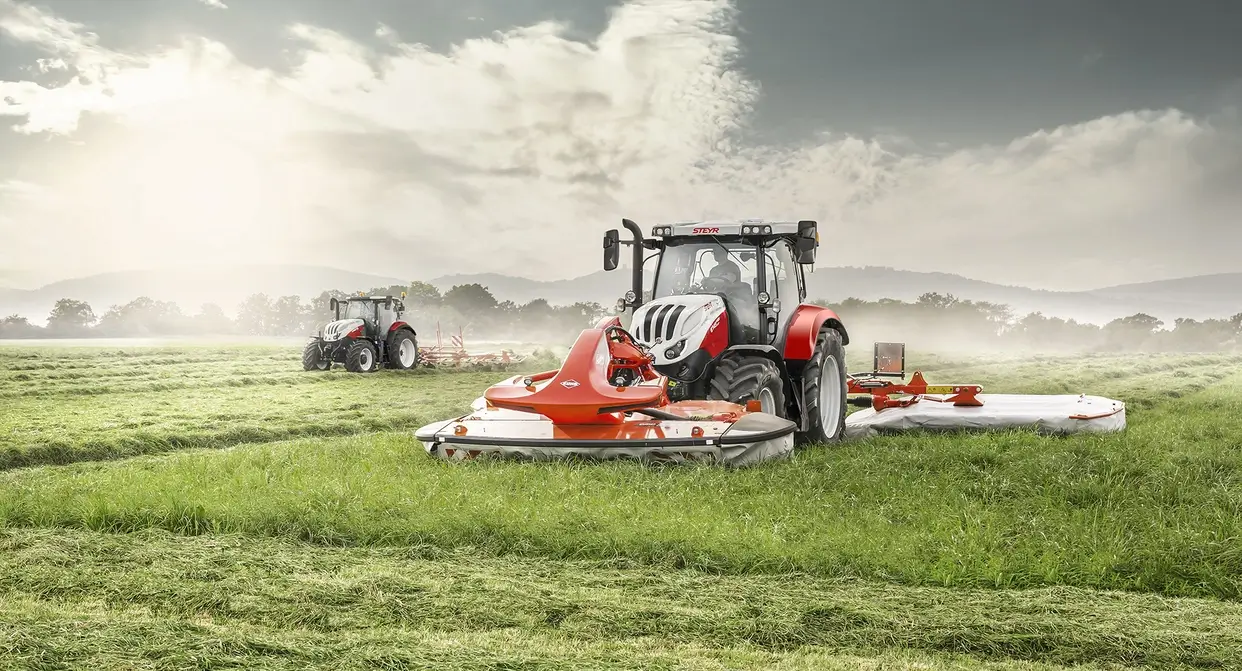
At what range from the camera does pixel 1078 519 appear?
599 cm

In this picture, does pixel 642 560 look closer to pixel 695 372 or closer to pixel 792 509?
pixel 792 509

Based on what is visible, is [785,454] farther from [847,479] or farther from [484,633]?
[484,633]

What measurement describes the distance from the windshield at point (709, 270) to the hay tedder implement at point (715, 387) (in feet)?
0.04

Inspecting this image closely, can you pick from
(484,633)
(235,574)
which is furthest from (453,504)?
(484,633)

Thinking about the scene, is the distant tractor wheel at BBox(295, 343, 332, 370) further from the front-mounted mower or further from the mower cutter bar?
the mower cutter bar

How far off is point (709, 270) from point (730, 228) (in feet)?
1.49

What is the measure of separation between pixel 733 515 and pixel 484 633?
2.35 m

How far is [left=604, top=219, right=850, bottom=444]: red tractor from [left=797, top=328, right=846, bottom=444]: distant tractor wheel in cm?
1

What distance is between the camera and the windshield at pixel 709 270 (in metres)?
9.34

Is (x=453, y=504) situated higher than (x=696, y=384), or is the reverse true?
(x=696, y=384)

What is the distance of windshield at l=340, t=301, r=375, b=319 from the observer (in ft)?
78.8

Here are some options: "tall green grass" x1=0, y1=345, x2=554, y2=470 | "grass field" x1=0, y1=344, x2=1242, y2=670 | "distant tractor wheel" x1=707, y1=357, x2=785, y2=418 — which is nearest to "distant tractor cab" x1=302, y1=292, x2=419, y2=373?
"tall green grass" x1=0, y1=345, x2=554, y2=470

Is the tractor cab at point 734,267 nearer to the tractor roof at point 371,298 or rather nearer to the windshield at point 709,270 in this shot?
the windshield at point 709,270

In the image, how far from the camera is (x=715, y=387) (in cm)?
853
